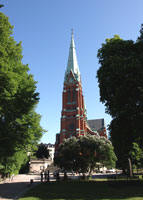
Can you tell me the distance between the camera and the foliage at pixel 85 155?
947 inches

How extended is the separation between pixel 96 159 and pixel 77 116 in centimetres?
3367

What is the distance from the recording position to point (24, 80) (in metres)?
13.0

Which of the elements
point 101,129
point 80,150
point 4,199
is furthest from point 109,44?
point 101,129

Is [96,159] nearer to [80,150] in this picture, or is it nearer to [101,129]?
[80,150]

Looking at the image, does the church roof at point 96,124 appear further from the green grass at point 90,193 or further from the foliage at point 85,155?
the green grass at point 90,193

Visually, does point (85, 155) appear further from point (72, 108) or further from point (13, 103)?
point (72, 108)

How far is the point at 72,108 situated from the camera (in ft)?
202

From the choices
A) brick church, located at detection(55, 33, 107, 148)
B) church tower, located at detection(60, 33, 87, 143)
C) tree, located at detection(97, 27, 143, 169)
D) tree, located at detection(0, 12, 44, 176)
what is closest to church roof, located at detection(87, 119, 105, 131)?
brick church, located at detection(55, 33, 107, 148)

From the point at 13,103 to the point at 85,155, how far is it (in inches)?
630

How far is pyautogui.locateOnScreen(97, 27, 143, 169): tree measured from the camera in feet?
48.8


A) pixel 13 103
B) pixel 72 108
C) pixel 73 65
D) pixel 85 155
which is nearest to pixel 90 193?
pixel 13 103

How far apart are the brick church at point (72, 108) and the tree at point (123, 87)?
3759 centimetres

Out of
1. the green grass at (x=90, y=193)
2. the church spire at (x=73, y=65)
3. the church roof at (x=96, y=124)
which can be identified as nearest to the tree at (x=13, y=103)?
the green grass at (x=90, y=193)

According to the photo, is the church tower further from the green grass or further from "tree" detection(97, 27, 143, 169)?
the green grass
